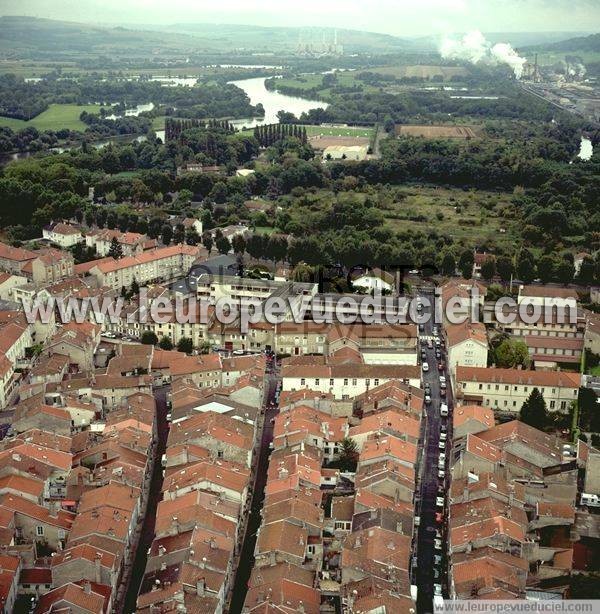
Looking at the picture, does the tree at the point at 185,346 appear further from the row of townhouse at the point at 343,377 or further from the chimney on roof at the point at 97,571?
the chimney on roof at the point at 97,571

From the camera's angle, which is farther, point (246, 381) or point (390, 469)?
point (246, 381)

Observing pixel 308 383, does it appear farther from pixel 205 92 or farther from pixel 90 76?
pixel 90 76

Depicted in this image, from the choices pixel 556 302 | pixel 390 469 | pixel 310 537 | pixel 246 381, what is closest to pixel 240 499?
pixel 310 537

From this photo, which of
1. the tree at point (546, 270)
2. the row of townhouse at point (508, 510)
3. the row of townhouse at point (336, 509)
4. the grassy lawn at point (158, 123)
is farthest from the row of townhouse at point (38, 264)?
the grassy lawn at point (158, 123)

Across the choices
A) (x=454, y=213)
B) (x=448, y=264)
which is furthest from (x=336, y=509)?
(x=454, y=213)

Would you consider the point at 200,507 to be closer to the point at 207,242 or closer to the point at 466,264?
the point at 466,264

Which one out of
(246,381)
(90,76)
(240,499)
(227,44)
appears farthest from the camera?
(227,44)
